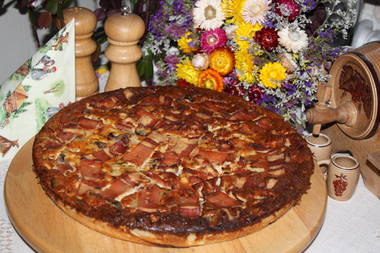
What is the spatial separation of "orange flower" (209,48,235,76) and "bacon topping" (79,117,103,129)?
16.4 inches

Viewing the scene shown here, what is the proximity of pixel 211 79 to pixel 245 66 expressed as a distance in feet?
0.40

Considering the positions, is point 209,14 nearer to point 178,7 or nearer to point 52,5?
point 178,7

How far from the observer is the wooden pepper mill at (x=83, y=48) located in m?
1.61

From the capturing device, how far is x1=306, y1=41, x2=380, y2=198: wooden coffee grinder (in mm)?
1405

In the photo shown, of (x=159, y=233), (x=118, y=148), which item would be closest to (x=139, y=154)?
(x=118, y=148)

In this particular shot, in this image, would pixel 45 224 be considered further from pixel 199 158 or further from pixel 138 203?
pixel 199 158

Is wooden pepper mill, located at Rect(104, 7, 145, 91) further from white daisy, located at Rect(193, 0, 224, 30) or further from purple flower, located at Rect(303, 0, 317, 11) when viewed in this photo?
purple flower, located at Rect(303, 0, 317, 11)

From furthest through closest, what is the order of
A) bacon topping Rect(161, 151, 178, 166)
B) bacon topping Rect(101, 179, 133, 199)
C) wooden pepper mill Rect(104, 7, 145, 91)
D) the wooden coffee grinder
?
wooden pepper mill Rect(104, 7, 145, 91) → the wooden coffee grinder → bacon topping Rect(161, 151, 178, 166) → bacon topping Rect(101, 179, 133, 199)

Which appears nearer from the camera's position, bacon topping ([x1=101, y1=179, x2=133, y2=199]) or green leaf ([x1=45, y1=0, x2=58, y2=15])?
bacon topping ([x1=101, y1=179, x2=133, y2=199])

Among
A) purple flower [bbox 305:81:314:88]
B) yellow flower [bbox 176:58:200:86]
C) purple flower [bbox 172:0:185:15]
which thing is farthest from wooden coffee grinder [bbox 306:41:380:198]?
purple flower [bbox 172:0:185:15]

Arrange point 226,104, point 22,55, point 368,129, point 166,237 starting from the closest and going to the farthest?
point 166,237, point 368,129, point 226,104, point 22,55

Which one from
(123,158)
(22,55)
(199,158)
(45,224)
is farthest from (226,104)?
(22,55)

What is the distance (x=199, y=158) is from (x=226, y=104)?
295mm

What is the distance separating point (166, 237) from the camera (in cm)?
106
